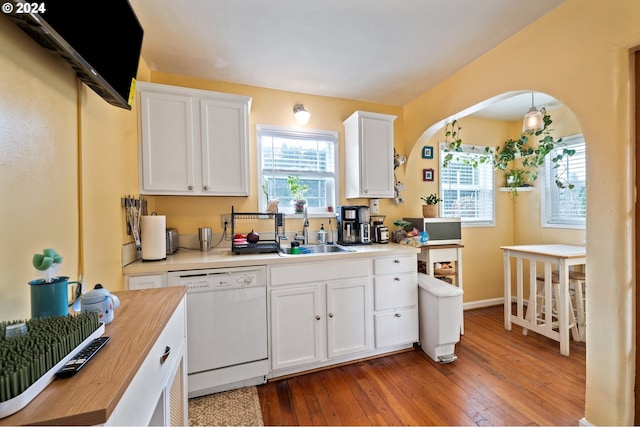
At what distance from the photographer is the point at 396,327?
230 cm

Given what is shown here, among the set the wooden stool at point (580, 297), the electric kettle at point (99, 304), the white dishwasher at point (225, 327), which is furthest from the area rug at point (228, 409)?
the wooden stool at point (580, 297)

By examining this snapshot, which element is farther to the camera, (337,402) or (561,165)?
(561,165)

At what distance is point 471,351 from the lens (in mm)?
2363

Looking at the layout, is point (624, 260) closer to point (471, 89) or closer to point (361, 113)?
point (471, 89)

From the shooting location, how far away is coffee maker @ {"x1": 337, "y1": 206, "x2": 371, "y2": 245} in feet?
8.82

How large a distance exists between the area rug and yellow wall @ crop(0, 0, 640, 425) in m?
0.97

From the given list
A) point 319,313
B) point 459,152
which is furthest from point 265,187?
point 459,152

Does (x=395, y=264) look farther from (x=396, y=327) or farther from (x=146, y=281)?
(x=146, y=281)

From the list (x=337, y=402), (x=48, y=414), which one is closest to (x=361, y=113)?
(x=337, y=402)

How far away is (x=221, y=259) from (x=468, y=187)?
330cm

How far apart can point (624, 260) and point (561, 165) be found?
2427 mm

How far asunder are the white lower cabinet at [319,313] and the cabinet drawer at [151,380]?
876 mm

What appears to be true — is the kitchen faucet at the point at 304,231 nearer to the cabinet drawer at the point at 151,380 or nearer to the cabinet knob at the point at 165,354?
the cabinet drawer at the point at 151,380

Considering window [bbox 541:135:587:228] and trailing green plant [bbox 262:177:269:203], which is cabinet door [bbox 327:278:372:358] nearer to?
trailing green plant [bbox 262:177:269:203]
